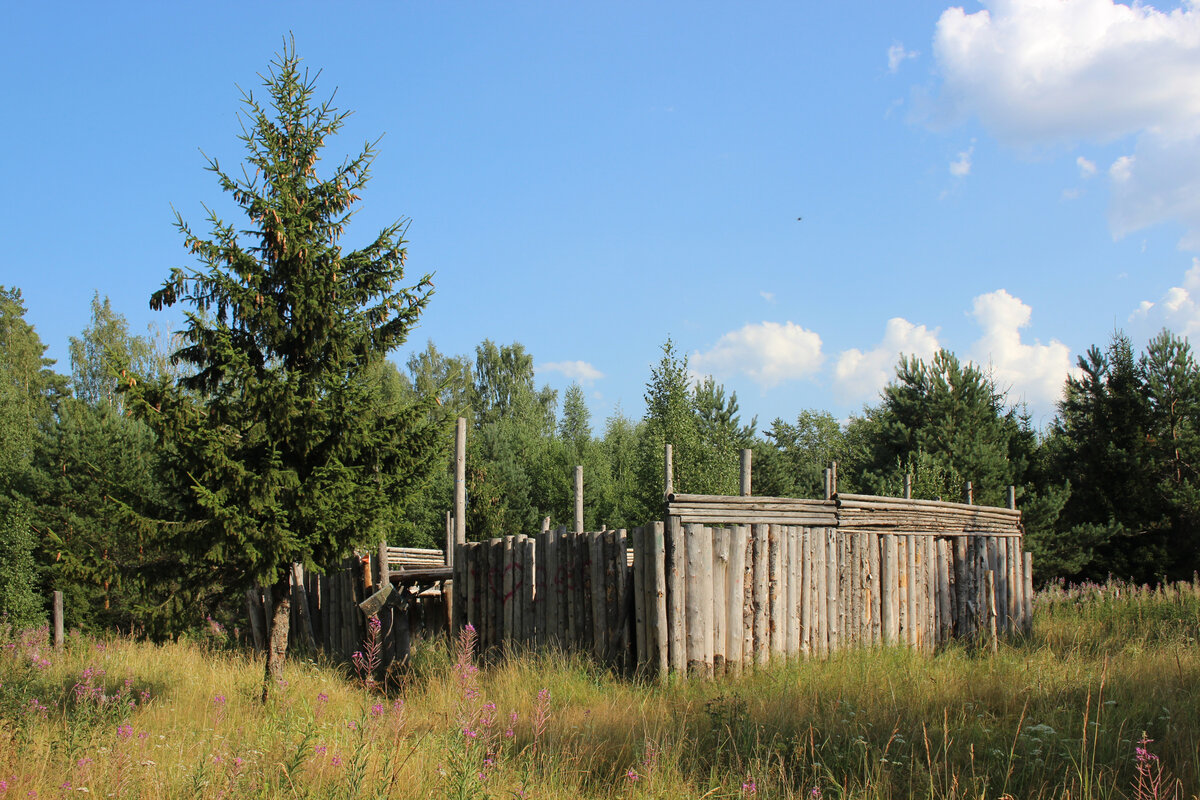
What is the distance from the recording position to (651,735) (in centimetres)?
540

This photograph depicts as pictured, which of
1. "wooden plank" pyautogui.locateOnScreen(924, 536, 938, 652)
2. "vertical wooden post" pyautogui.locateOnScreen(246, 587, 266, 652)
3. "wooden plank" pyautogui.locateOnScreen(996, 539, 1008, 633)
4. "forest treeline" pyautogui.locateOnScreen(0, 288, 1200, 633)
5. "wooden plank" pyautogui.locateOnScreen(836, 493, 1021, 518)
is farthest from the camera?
"forest treeline" pyautogui.locateOnScreen(0, 288, 1200, 633)

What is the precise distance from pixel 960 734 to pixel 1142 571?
23.0 meters

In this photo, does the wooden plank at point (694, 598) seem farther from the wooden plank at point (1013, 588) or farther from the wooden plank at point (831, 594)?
the wooden plank at point (1013, 588)

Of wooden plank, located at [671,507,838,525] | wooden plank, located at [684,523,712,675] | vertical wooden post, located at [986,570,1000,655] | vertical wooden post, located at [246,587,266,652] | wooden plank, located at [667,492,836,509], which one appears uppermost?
wooden plank, located at [667,492,836,509]

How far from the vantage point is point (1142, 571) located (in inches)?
924

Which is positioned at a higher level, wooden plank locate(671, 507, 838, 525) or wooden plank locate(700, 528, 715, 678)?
wooden plank locate(671, 507, 838, 525)

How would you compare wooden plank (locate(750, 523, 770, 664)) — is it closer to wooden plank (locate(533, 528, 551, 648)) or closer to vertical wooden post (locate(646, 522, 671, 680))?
vertical wooden post (locate(646, 522, 671, 680))

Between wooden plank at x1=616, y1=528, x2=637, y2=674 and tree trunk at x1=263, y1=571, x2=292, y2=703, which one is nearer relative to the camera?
tree trunk at x1=263, y1=571, x2=292, y2=703

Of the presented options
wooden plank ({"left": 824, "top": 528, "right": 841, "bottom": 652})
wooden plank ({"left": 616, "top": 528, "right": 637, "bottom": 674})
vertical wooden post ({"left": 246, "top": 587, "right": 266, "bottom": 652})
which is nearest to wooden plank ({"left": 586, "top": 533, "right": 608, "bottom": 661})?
wooden plank ({"left": 616, "top": 528, "right": 637, "bottom": 674})

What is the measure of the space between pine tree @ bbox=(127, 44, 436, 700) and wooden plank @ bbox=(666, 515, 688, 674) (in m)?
2.53

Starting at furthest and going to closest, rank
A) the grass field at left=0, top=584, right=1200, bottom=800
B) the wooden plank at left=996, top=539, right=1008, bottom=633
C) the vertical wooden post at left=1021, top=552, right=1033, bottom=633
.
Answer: the vertical wooden post at left=1021, top=552, right=1033, bottom=633 → the wooden plank at left=996, top=539, right=1008, bottom=633 → the grass field at left=0, top=584, right=1200, bottom=800

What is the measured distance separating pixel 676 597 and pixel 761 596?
1.03 meters

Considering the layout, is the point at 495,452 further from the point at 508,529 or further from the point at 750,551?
the point at 750,551

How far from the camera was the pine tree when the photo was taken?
6.97m
